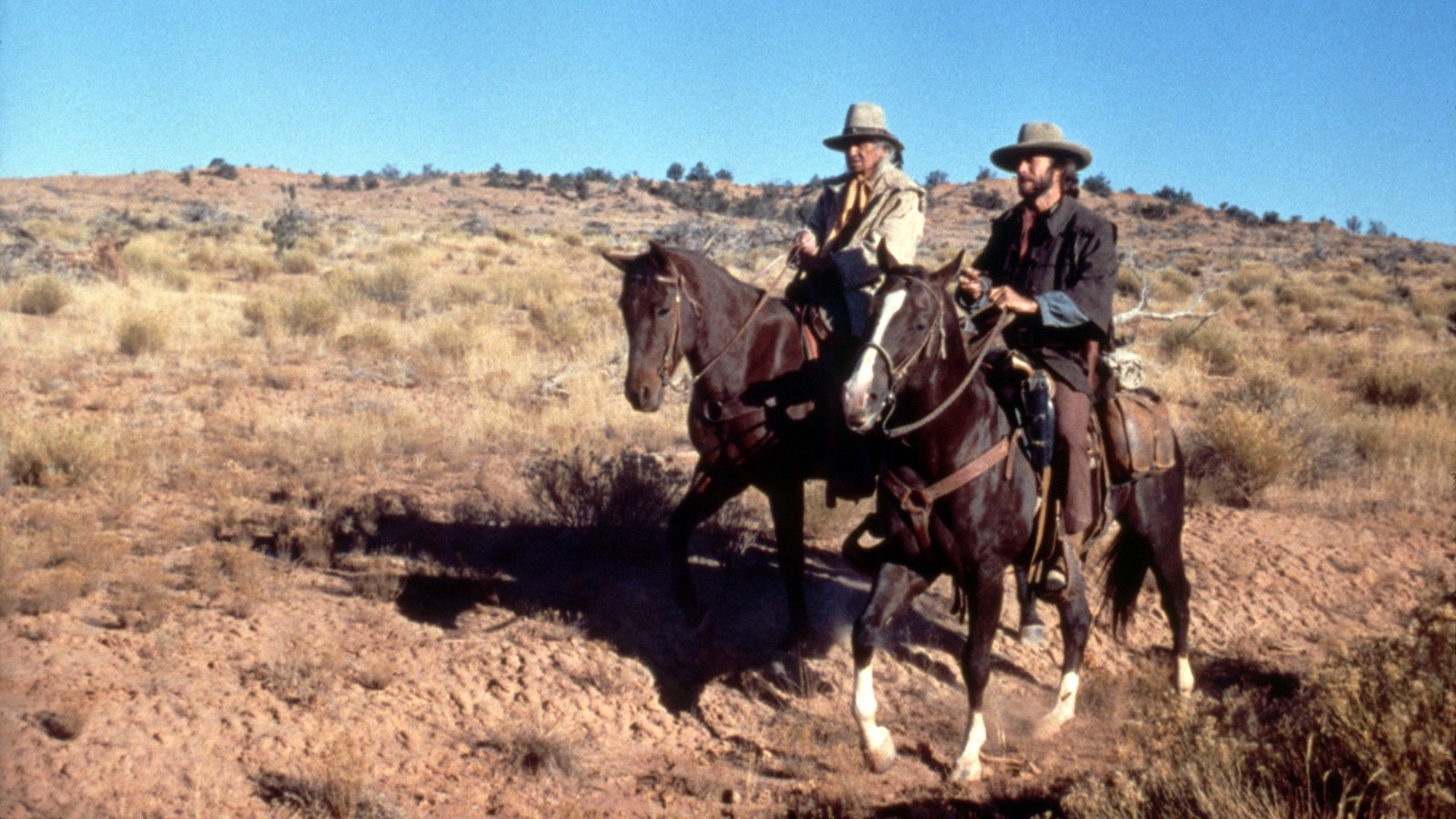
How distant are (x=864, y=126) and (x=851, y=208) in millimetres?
510

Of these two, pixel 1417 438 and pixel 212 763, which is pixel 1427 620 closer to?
pixel 212 763

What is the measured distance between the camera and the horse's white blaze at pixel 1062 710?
5328mm

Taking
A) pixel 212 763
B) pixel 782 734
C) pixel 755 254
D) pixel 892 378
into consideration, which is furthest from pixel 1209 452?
pixel 755 254

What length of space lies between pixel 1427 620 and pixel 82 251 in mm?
23403

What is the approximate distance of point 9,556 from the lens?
565 cm

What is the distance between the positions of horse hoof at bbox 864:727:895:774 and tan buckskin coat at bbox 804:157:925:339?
2.20 m

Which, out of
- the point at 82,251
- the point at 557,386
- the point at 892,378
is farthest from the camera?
the point at 82,251

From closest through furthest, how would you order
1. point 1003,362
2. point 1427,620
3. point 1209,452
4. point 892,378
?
point 1427,620, point 892,378, point 1003,362, point 1209,452

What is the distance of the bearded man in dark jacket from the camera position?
4777mm

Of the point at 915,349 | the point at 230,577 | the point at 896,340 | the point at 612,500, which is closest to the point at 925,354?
the point at 915,349

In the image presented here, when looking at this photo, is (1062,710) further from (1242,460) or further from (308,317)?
(308,317)

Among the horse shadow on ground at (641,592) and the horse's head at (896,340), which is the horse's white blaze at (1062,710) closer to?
the horse shadow on ground at (641,592)

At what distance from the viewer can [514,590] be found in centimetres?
658

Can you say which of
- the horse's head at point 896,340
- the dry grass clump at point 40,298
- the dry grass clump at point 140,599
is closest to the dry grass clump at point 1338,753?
the horse's head at point 896,340
